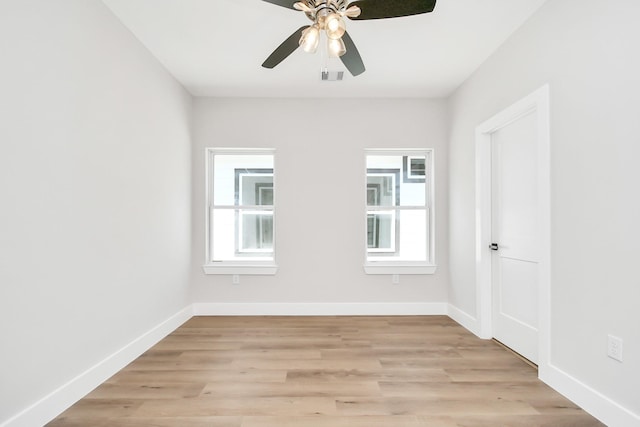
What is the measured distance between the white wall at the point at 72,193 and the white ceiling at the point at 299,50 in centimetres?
31

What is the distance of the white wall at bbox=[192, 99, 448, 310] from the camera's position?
14.2ft

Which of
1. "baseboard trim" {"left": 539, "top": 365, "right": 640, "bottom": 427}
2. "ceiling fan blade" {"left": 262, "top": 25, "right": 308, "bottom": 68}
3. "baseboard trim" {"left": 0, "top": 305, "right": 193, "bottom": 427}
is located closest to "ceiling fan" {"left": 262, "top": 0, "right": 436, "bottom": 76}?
"ceiling fan blade" {"left": 262, "top": 25, "right": 308, "bottom": 68}

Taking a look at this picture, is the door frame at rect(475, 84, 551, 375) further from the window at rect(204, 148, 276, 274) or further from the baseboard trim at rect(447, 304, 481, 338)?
the window at rect(204, 148, 276, 274)

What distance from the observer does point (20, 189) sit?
1806 mm

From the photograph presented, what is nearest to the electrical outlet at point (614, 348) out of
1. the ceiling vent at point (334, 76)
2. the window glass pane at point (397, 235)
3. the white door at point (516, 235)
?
the white door at point (516, 235)

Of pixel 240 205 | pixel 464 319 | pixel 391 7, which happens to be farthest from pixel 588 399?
pixel 240 205

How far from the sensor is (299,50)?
3164mm

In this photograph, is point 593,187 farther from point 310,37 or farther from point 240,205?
point 240,205

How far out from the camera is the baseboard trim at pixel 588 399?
1.86 metres

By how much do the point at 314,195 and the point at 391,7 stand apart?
2670 mm

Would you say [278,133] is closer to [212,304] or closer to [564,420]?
[212,304]

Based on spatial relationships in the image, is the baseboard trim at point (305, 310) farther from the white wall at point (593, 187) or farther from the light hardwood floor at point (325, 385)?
the white wall at point (593, 187)

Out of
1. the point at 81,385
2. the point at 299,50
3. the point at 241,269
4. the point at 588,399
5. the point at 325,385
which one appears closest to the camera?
the point at 588,399

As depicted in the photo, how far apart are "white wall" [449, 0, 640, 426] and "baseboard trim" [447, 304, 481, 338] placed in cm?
116
